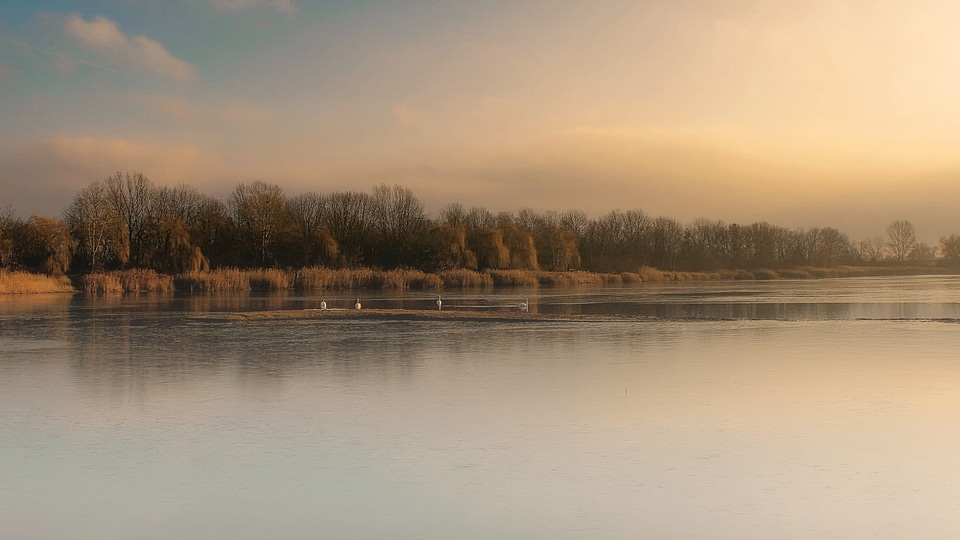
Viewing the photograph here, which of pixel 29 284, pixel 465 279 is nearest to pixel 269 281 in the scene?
pixel 465 279

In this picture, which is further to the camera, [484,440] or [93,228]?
[93,228]

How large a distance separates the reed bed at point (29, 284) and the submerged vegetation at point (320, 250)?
0.05 m

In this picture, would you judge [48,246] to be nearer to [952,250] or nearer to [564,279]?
[564,279]

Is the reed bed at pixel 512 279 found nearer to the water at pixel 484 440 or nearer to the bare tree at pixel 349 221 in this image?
the bare tree at pixel 349 221

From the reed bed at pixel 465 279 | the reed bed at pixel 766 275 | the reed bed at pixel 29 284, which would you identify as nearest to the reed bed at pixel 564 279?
the reed bed at pixel 465 279

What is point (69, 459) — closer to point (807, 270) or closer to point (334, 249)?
point (334, 249)

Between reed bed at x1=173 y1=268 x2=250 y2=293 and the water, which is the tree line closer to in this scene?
reed bed at x1=173 y1=268 x2=250 y2=293

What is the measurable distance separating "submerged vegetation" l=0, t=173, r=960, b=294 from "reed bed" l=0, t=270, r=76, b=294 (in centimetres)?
5

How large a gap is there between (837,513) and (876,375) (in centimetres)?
434

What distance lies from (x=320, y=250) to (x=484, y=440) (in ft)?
125

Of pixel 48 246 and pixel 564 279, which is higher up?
pixel 48 246

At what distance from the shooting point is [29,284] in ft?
91.2

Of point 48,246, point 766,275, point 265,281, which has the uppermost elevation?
point 48,246

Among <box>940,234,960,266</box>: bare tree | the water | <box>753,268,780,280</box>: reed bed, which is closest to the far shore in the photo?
<box>753,268,780,280</box>: reed bed
